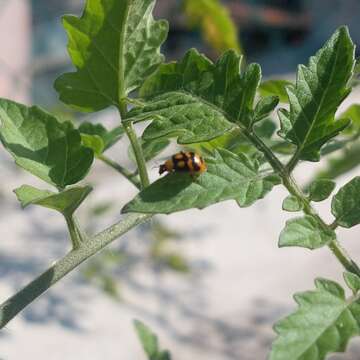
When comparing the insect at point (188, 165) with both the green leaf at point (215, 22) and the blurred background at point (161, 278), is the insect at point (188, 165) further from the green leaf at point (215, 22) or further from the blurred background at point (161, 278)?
the blurred background at point (161, 278)

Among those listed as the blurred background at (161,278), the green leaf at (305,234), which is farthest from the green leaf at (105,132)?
the blurred background at (161,278)

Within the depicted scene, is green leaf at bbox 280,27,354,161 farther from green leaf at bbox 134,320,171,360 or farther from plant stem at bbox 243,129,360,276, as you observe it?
green leaf at bbox 134,320,171,360

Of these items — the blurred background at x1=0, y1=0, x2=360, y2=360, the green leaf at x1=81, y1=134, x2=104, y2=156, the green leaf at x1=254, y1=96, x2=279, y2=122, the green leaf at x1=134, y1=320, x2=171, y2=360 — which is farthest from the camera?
the blurred background at x1=0, y1=0, x2=360, y2=360

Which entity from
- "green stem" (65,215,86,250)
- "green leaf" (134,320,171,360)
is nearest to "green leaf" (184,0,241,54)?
"green leaf" (134,320,171,360)

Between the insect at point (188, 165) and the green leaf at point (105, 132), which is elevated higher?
the green leaf at point (105, 132)

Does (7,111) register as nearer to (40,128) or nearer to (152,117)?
(40,128)

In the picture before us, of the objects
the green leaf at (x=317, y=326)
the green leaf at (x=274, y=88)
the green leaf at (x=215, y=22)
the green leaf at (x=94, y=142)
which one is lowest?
the green leaf at (x=317, y=326)

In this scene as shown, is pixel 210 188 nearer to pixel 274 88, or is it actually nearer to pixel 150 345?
pixel 274 88

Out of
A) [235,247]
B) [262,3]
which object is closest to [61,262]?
[235,247]
